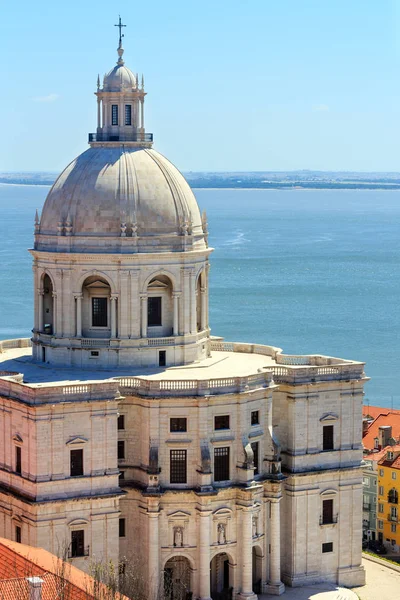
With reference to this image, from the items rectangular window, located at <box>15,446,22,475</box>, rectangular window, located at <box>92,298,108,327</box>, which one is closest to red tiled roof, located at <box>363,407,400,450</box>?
rectangular window, located at <box>92,298,108,327</box>

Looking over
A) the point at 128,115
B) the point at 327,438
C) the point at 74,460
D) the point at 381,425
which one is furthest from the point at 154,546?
the point at 381,425

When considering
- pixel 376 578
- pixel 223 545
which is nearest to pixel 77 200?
pixel 223 545

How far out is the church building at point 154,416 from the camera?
63.0 meters

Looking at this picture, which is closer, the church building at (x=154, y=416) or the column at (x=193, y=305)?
the church building at (x=154, y=416)

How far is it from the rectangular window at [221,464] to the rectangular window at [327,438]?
5431 millimetres

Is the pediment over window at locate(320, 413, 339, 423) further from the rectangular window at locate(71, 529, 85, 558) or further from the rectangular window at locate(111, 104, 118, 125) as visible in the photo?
the rectangular window at locate(111, 104, 118, 125)

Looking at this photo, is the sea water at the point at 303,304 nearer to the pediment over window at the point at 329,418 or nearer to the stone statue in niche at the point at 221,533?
the pediment over window at the point at 329,418

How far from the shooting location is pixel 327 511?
6894 centimetres

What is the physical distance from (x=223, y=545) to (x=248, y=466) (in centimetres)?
347

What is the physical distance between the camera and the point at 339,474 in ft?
225

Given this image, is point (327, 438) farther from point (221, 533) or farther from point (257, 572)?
point (221, 533)

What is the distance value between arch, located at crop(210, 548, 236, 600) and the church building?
77 mm

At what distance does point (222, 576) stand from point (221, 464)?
16.3 feet

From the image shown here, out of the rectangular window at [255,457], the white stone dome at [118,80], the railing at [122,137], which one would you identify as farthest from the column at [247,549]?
the white stone dome at [118,80]
